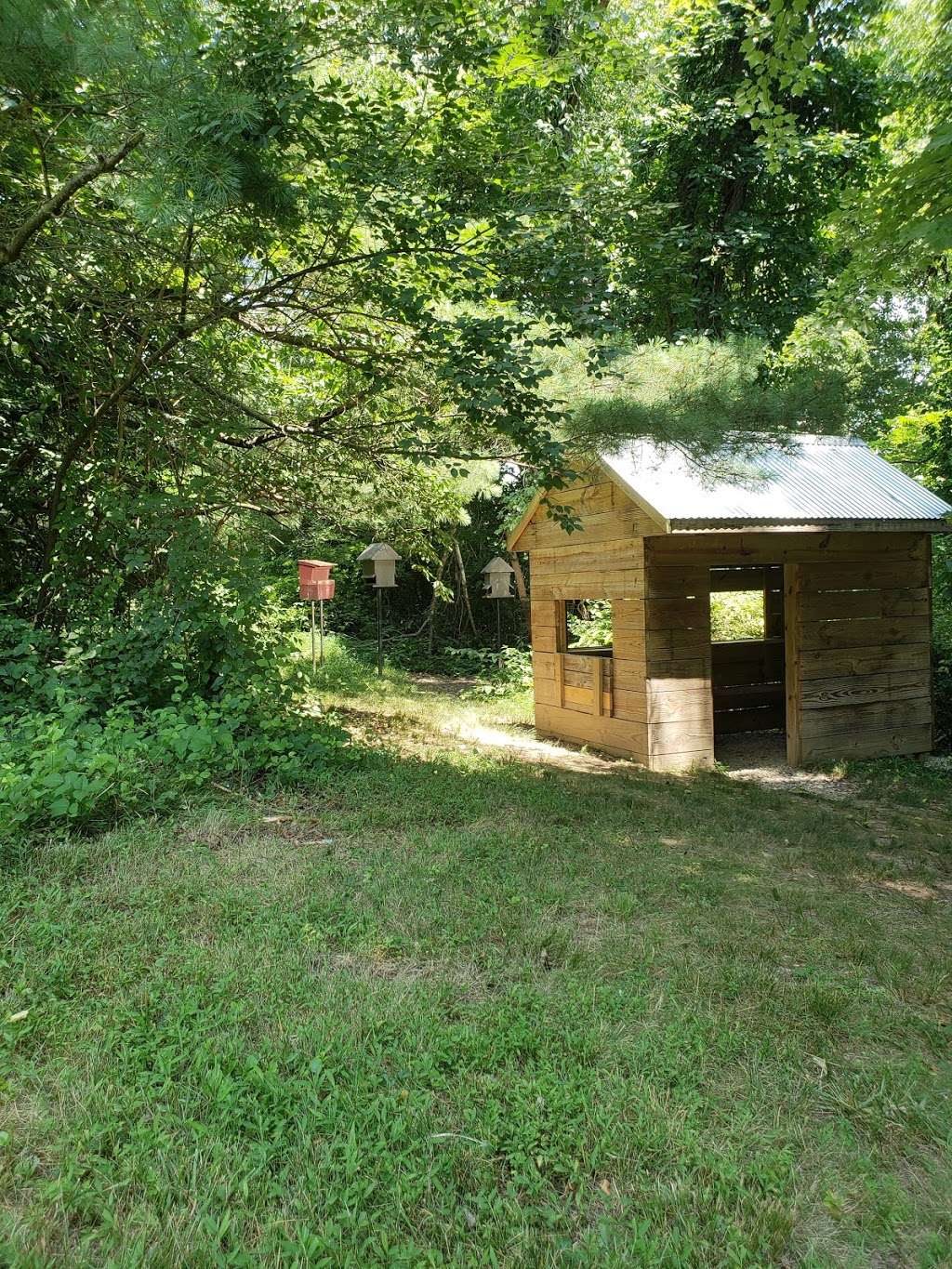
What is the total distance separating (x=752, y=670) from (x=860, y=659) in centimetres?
268

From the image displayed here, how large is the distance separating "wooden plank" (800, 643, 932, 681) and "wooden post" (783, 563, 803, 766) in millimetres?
101

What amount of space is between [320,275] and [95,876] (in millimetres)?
4823

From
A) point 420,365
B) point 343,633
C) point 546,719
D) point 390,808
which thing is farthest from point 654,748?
point 343,633

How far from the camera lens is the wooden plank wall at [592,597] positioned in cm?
835

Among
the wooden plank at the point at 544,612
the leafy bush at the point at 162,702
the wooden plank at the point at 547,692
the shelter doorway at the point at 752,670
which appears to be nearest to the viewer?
the leafy bush at the point at 162,702

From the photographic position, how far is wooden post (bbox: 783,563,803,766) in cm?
881

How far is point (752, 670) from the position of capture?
11.8m

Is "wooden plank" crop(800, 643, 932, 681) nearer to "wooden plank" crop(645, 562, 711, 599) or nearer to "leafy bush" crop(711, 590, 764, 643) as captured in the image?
"wooden plank" crop(645, 562, 711, 599)

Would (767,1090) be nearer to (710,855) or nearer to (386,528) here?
(710,855)

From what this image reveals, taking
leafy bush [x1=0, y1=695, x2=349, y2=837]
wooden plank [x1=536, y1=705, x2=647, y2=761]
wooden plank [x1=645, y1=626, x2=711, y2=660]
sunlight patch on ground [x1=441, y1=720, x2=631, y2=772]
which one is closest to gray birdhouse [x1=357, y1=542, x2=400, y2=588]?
sunlight patch on ground [x1=441, y1=720, x2=631, y2=772]

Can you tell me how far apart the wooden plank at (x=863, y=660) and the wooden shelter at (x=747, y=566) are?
0.06 ft

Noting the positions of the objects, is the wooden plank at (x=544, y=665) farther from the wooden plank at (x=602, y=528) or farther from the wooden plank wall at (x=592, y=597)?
the wooden plank at (x=602, y=528)

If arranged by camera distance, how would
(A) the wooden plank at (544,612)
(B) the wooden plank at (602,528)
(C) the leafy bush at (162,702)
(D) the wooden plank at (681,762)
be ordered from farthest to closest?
(A) the wooden plank at (544,612) → (B) the wooden plank at (602,528) → (D) the wooden plank at (681,762) → (C) the leafy bush at (162,702)

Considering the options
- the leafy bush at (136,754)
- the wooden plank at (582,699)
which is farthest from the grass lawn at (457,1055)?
the wooden plank at (582,699)
